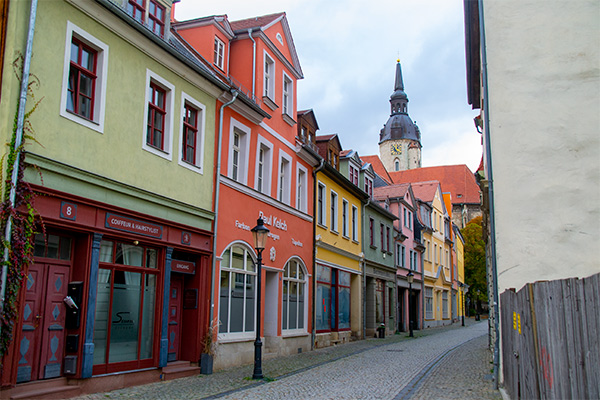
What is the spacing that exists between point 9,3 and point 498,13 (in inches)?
386

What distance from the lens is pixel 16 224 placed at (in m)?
9.28

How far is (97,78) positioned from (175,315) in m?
6.01

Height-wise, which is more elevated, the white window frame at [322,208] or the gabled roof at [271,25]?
the gabled roof at [271,25]

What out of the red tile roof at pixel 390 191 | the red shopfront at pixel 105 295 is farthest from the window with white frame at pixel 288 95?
the red tile roof at pixel 390 191

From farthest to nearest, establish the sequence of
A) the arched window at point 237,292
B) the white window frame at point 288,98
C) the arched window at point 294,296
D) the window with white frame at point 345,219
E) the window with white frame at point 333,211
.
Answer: the window with white frame at point 345,219, the window with white frame at point 333,211, the white window frame at point 288,98, the arched window at point 294,296, the arched window at point 237,292

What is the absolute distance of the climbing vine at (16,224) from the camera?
9023 mm

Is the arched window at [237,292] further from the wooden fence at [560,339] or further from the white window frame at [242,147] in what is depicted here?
the wooden fence at [560,339]

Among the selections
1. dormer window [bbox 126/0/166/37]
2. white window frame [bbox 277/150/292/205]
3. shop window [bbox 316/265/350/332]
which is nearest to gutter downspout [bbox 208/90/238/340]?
dormer window [bbox 126/0/166/37]

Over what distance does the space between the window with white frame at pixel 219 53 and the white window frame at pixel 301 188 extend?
538 centimetres

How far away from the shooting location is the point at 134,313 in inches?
488

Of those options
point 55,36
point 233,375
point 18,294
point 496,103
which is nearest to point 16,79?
point 55,36

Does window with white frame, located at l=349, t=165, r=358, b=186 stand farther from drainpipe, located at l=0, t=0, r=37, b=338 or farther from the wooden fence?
the wooden fence

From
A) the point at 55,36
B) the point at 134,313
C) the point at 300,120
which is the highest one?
the point at 300,120

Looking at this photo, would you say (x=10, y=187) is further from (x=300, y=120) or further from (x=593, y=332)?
(x=300, y=120)
